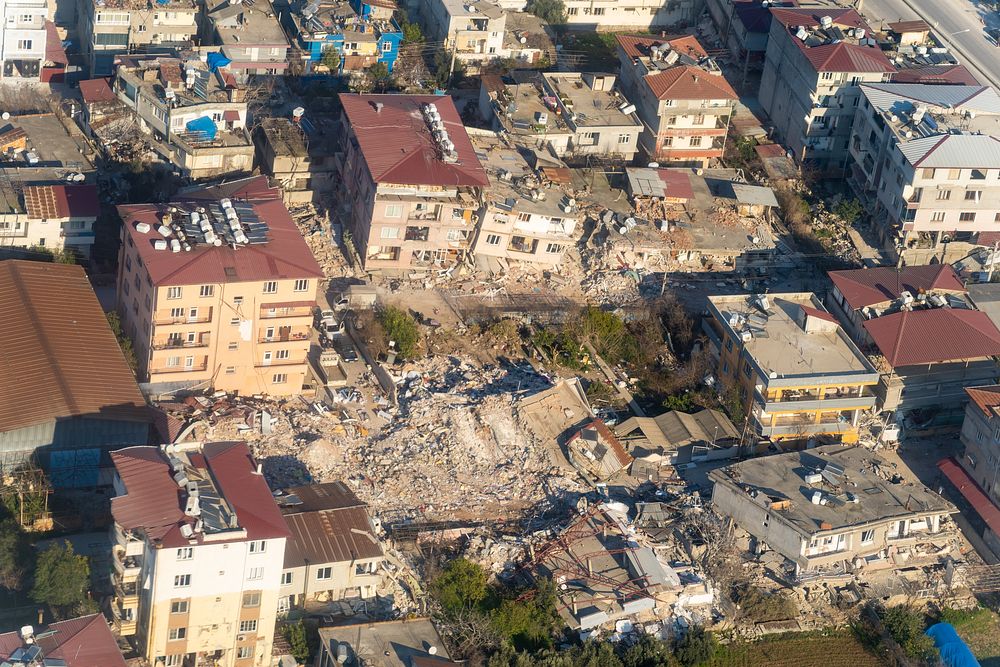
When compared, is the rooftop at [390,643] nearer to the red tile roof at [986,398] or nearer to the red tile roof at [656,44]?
the red tile roof at [986,398]

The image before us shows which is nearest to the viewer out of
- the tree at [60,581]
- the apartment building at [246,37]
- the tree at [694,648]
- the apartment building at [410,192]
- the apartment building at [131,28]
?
the tree at [60,581]

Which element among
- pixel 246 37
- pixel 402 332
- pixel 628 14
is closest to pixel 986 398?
pixel 402 332

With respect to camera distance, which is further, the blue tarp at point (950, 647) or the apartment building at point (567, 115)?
the apartment building at point (567, 115)

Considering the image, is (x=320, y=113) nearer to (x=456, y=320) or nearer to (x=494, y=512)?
(x=456, y=320)

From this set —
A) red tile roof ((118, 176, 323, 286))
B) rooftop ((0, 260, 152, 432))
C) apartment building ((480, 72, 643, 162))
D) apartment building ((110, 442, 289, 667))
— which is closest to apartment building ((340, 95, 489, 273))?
red tile roof ((118, 176, 323, 286))

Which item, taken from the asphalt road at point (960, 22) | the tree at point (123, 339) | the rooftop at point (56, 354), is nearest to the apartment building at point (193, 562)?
the rooftop at point (56, 354)
